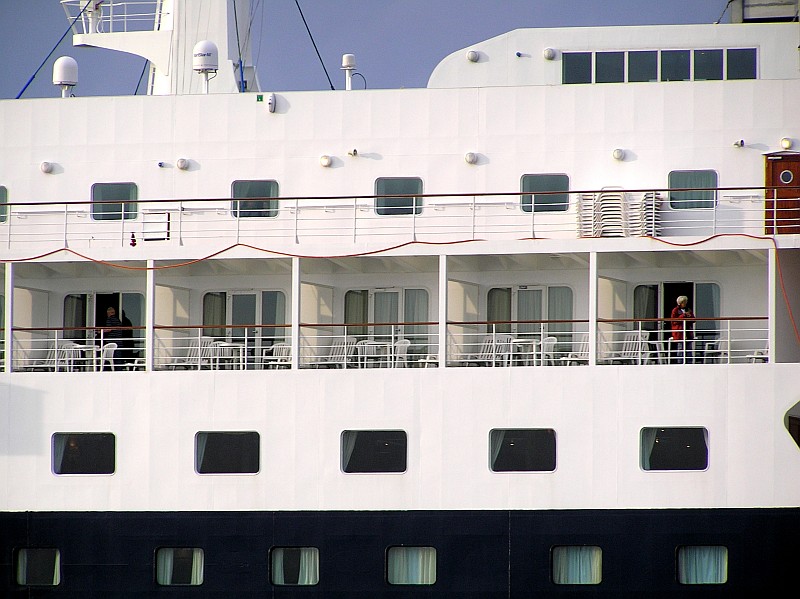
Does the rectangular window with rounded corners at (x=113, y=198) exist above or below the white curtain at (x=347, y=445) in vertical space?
above

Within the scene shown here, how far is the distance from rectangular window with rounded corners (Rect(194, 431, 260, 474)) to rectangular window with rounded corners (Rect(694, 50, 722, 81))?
11472 millimetres

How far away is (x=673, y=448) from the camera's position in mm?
17375

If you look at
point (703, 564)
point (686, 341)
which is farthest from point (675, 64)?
point (703, 564)

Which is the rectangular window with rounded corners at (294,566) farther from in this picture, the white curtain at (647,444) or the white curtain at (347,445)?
the white curtain at (647,444)

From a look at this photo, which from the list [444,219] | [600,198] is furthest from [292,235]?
[600,198]

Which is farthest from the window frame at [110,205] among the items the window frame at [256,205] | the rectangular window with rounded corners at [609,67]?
the rectangular window with rounded corners at [609,67]

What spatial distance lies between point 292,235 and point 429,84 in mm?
4703

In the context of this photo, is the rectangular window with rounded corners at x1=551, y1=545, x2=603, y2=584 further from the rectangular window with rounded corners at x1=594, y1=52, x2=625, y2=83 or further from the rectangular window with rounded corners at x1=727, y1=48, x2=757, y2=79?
the rectangular window with rounded corners at x1=727, y1=48, x2=757, y2=79

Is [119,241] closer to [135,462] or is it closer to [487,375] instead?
[135,462]

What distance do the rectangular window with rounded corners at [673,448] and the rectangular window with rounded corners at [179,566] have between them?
7.09 m

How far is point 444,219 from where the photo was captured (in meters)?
19.8

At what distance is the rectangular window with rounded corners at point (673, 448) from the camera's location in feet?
56.9

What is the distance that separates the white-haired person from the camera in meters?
17.7

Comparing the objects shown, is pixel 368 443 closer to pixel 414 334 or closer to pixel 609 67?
pixel 414 334
